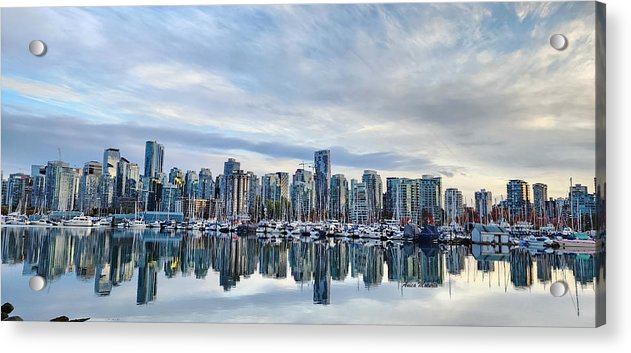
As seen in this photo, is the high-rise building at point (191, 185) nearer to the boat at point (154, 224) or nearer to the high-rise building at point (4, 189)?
the boat at point (154, 224)

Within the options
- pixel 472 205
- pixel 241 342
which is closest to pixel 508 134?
pixel 472 205

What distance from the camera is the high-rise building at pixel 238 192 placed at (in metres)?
4.65

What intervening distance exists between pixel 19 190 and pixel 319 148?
2.62m

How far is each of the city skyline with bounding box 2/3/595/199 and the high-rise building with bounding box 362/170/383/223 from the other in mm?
122

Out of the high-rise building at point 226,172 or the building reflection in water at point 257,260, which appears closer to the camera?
the building reflection in water at point 257,260

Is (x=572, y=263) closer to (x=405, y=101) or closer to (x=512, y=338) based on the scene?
(x=512, y=338)

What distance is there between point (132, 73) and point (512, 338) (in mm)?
3766

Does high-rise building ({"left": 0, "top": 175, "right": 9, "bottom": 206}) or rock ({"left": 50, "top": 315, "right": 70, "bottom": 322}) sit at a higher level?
high-rise building ({"left": 0, "top": 175, "right": 9, "bottom": 206})

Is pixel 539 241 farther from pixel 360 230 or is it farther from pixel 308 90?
pixel 308 90

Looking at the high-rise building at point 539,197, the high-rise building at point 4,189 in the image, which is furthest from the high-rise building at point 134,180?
the high-rise building at point 539,197

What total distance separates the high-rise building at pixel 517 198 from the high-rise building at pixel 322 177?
5.14 feet

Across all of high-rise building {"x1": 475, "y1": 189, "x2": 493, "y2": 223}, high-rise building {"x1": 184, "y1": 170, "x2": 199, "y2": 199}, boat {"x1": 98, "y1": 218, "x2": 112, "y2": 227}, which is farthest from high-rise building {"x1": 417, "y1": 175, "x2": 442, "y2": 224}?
boat {"x1": 98, "y1": 218, "x2": 112, "y2": 227}

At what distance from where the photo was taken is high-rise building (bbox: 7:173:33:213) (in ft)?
13.5

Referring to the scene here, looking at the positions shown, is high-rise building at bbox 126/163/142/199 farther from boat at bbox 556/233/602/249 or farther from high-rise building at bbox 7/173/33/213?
boat at bbox 556/233/602/249
